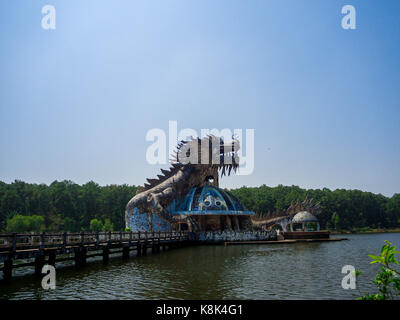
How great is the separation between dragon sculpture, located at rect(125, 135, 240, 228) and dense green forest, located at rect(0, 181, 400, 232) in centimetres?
1148

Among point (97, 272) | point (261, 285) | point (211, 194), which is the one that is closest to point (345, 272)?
point (261, 285)

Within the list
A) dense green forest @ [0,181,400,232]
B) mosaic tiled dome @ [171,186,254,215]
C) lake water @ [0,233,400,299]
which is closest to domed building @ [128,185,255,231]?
mosaic tiled dome @ [171,186,254,215]

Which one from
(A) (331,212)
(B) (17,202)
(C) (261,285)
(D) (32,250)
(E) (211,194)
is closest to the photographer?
(C) (261,285)

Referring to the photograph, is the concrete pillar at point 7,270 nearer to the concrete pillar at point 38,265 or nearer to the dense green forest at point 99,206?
the concrete pillar at point 38,265

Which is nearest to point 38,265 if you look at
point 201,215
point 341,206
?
point 201,215

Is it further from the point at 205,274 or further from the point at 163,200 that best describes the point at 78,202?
the point at 205,274

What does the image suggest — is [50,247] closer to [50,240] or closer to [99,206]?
[50,240]

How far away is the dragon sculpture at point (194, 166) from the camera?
54.8 m

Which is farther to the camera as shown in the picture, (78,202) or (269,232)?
(78,202)

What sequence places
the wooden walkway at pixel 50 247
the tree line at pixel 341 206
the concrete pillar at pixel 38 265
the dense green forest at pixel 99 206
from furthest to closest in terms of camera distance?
1. the tree line at pixel 341 206
2. the dense green forest at pixel 99 206
3. the concrete pillar at pixel 38 265
4. the wooden walkway at pixel 50 247

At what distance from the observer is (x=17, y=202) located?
251 feet

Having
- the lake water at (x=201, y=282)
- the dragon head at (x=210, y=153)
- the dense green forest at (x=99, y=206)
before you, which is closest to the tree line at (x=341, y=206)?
the dense green forest at (x=99, y=206)

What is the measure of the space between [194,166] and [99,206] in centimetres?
3823
